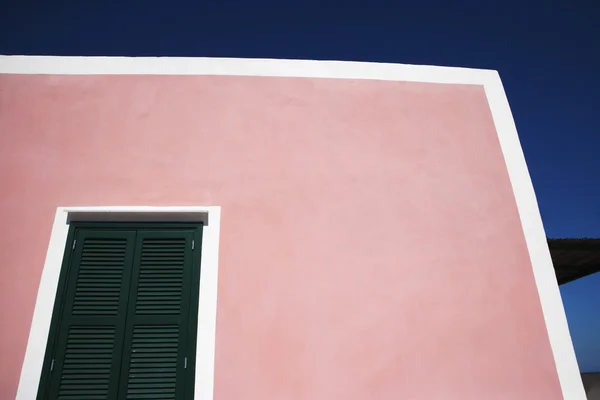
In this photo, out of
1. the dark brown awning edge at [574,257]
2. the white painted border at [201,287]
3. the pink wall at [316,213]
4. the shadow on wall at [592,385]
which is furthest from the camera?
the shadow on wall at [592,385]

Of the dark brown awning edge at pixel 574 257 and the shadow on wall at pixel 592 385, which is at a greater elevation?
the dark brown awning edge at pixel 574 257

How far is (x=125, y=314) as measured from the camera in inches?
147

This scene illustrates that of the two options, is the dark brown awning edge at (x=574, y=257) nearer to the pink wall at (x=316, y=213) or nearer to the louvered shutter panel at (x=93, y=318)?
the pink wall at (x=316, y=213)

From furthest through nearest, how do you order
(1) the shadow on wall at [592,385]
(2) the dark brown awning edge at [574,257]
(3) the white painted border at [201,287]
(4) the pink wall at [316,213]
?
(1) the shadow on wall at [592,385] → (2) the dark brown awning edge at [574,257] → (4) the pink wall at [316,213] → (3) the white painted border at [201,287]

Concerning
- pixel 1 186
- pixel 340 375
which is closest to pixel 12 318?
pixel 1 186

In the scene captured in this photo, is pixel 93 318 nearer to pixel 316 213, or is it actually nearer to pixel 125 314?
pixel 125 314

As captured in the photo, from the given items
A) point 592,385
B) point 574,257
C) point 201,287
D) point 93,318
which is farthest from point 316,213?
point 592,385

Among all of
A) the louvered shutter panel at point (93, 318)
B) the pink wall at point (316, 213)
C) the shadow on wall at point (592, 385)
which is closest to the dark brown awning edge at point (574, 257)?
the shadow on wall at point (592, 385)

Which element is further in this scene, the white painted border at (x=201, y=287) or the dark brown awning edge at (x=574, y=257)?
the dark brown awning edge at (x=574, y=257)

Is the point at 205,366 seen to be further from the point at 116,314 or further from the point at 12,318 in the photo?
the point at 12,318

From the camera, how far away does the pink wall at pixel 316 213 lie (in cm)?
366

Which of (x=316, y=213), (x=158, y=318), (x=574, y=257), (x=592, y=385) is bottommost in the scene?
(x=592, y=385)

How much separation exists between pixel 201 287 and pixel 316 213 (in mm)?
1159

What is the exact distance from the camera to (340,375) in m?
3.60
